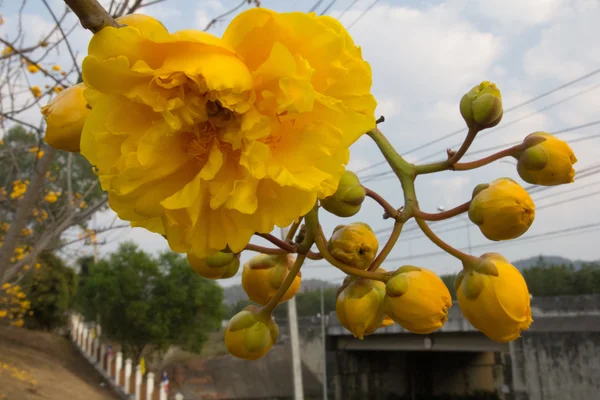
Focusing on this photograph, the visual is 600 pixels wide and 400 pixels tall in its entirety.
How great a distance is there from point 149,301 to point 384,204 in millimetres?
16748

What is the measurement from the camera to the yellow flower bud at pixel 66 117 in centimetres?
83

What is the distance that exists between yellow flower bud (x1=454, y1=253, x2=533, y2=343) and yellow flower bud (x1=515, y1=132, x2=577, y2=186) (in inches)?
6.3

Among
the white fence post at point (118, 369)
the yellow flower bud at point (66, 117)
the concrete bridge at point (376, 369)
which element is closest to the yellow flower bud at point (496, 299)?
the yellow flower bud at point (66, 117)

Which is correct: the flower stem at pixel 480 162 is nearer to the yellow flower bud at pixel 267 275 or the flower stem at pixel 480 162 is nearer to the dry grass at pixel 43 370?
the yellow flower bud at pixel 267 275

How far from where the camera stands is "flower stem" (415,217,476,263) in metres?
0.97

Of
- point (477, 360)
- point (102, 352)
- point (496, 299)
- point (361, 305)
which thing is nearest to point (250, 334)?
point (361, 305)

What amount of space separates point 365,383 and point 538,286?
7.25 metres

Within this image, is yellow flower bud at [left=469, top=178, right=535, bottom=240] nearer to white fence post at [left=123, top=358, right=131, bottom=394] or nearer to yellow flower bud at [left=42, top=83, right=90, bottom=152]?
yellow flower bud at [left=42, top=83, right=90, bottom=152]

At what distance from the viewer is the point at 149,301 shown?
1678 cm

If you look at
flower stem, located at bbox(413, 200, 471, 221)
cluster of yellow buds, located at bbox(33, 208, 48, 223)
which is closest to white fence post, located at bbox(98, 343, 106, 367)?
cluster of yellow buds, located at bbox(33, 208, 48, 223)

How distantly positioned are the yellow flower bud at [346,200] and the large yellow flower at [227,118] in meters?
0.23

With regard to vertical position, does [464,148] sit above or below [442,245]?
above

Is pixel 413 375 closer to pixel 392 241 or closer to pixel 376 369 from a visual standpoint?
pixel 376 369

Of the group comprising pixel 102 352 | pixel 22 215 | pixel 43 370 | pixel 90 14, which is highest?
pixel 22 215
